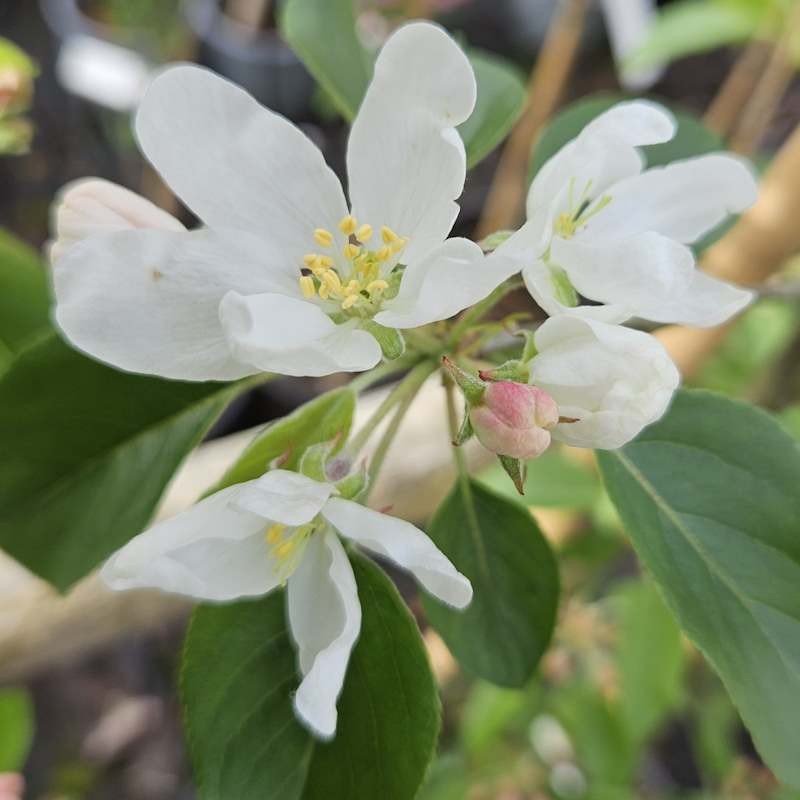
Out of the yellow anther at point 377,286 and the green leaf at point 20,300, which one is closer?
the yellow anther at point 377,286

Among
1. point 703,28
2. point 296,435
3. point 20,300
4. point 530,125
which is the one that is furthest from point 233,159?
point 530,125

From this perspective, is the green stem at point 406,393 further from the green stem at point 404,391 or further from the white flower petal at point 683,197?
the white flower petal at point 683,197

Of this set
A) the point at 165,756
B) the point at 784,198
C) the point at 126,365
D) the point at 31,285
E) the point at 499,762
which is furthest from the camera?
the point at 165,756

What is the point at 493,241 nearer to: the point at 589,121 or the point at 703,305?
the point at 703,305

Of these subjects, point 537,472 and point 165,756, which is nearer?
point 537,472

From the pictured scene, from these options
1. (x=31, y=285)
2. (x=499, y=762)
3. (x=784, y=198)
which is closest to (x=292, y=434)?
(x=31, y=285)

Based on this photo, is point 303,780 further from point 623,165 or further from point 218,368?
point 623,165

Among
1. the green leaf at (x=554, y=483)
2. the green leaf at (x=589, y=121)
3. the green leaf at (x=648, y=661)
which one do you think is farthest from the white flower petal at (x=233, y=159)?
the green leaf at (x=648, y=661)
